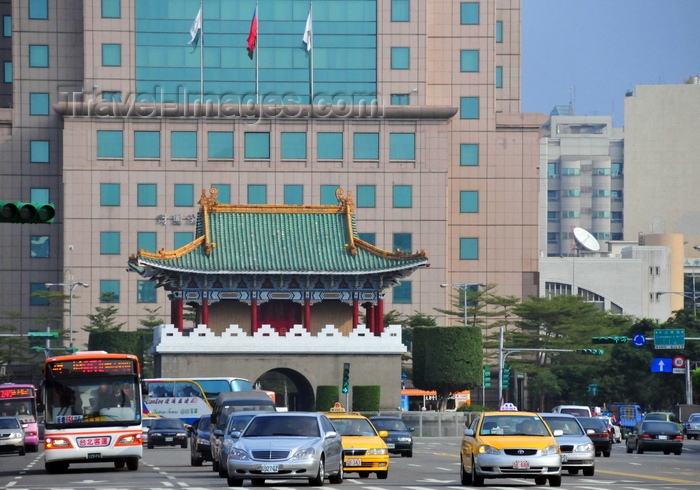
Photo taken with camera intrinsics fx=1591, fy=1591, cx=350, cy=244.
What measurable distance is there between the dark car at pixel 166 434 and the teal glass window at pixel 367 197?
40288 mm

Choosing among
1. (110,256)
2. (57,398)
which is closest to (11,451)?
(57,398)

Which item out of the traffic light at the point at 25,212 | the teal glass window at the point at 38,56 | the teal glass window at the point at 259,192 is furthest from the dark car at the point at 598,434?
the teal glass window at the point at 38,56

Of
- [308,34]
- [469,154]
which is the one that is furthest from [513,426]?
[469,154]

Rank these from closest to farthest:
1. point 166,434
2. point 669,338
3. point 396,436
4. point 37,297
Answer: point 396,436
point 166,434
point 669,338
point 37,297

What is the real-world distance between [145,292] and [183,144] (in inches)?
405

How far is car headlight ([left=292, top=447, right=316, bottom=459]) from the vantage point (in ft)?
101

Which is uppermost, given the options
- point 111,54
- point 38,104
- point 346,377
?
point 111,54

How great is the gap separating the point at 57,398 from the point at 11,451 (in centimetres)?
1524

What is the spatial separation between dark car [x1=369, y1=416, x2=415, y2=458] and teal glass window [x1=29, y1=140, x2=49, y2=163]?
62.1 meters

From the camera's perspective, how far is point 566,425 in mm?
38625

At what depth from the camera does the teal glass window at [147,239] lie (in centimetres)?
10575

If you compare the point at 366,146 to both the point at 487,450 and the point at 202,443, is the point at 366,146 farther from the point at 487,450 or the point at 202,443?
the point at 487,450

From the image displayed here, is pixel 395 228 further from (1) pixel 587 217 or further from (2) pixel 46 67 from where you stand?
(1) pixel 587 217

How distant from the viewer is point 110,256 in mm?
105562
